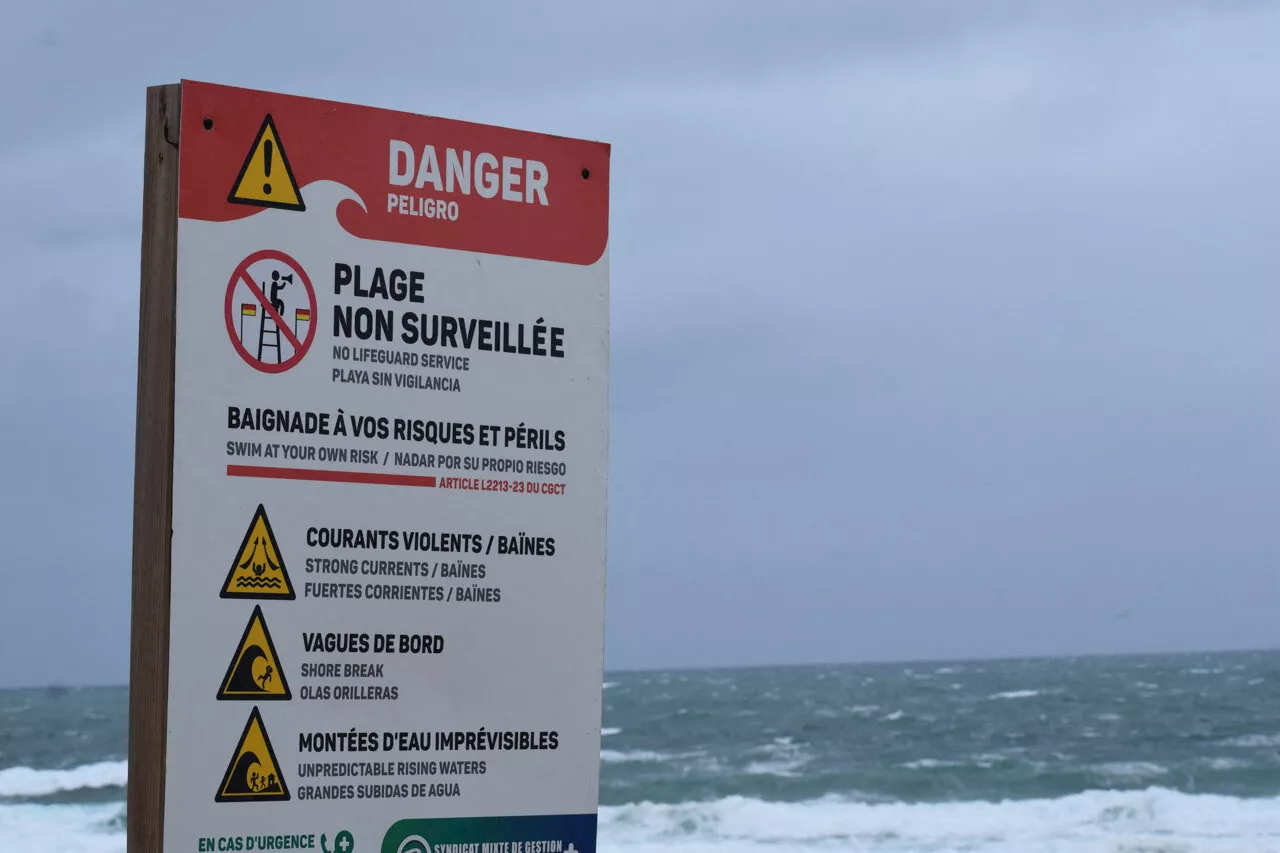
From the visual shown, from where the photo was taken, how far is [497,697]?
108 inches

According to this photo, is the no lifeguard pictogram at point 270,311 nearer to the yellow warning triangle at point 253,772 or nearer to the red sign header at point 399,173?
the red sign header at point 399,173

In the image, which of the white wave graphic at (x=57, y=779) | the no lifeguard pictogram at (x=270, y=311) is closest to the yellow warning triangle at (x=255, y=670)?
the no lifeguard pictogram at (x=270, y=311)

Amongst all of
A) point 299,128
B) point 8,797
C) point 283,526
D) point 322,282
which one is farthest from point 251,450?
point 8,797

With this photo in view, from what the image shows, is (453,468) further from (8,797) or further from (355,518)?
(8,797)

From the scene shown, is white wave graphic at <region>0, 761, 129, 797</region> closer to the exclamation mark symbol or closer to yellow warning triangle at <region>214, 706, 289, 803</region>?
yellow warning triangle at <region>214, 706, 289, 803</region>

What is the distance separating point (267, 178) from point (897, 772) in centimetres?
2837

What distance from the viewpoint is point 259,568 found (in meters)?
2.56

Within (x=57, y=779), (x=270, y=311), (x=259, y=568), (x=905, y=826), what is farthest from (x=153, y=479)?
(x=57, y=779)

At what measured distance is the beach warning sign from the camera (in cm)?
253

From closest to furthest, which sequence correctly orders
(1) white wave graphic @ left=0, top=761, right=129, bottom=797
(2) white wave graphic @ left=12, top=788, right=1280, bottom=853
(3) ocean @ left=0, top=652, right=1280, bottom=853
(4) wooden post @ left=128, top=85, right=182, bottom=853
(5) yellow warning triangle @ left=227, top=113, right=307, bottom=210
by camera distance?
(4) wooden post @ left=128, top=85, right=182, bottom=853, (5) yellow warning triangle @ left=227, top=113, right=307, bottom=210, (2) white wave graphic @ left=12, top=788, right=1280, bottom=853, (3) ocean @ left=0, top=652, right=1280, bottom=853, (1) white wave graphic @ left=0, top=761, right=129, bottom=797

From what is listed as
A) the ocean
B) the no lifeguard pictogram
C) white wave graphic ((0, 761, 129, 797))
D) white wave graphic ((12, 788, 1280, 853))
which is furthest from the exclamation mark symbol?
white wave graphic ((0, 761, 129, 797))

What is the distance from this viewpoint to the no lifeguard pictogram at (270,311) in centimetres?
259

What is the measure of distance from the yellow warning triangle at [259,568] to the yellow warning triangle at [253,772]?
20 centimetres

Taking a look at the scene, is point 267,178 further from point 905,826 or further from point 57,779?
point 57,779
